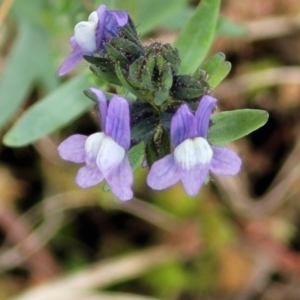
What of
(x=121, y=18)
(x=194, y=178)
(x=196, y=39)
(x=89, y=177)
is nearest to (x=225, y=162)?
(x=194, y=178)

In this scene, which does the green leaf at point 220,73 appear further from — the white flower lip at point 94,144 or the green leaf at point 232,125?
the white flower lip at point 94,144

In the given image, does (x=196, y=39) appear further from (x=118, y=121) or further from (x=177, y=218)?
(x=177, y=218)

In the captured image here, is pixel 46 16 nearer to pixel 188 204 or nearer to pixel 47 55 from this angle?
pixel 47 55

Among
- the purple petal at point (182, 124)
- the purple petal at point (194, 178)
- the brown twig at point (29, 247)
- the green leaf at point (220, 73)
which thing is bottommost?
the brown twig at point (29, 247)

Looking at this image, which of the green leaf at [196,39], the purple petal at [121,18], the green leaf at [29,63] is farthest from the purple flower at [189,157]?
the green leaf at [29,63]

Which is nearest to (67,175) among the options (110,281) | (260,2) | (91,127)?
(91,127)

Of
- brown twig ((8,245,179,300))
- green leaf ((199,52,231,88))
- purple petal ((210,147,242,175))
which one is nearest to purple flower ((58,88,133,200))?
purple petal ((210,147,242,175))
